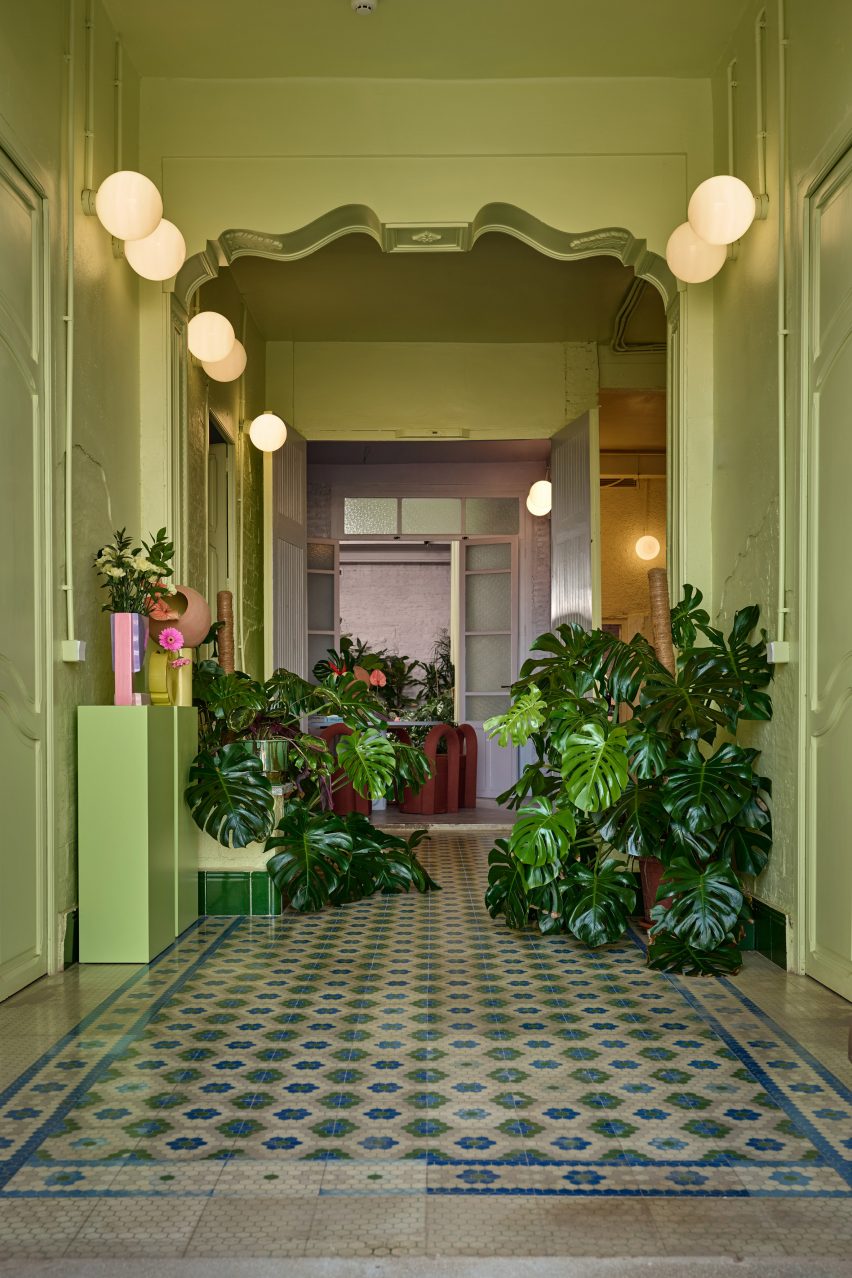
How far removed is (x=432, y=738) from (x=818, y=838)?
19.4ft

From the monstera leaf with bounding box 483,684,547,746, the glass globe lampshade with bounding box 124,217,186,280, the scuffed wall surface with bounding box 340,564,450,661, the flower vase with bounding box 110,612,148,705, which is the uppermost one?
the glass globe lampshade with bounding box 124,217,186,280

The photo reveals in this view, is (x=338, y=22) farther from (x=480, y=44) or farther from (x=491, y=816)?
(x=491, y=816)

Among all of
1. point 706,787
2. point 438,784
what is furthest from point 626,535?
point 706,787

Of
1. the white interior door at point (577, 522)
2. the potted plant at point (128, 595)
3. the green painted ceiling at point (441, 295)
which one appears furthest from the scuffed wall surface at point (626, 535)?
the potted plant at point (128, 595)

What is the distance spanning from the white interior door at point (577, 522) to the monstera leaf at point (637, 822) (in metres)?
3.58

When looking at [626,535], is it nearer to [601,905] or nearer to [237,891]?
[237,891]

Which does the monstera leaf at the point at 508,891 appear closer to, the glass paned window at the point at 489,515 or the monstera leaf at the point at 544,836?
the monstera leaf at the point at 544,836

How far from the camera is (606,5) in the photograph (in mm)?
4723

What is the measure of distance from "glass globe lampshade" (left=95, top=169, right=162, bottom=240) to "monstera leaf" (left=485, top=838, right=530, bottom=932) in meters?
2.77

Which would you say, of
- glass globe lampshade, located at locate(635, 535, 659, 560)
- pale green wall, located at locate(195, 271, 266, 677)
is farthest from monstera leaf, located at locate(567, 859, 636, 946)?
glass globe lampshade, located at locate(635, 535, 659, 560)

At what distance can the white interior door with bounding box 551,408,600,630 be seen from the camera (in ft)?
26.6

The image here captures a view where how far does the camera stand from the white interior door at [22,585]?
3.82 metres

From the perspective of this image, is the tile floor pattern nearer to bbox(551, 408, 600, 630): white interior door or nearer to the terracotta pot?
the terracotta pot

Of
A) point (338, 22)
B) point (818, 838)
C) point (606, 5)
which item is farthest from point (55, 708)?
point (606, 5)
